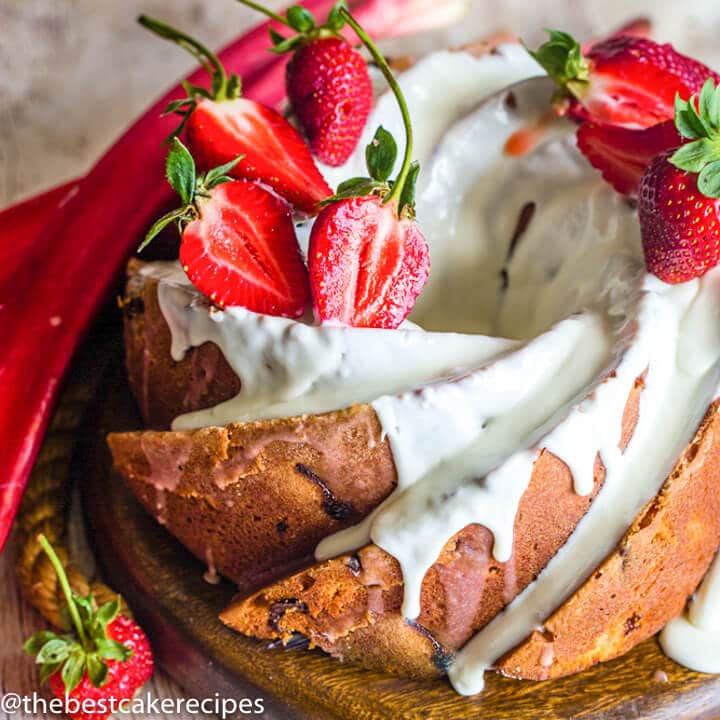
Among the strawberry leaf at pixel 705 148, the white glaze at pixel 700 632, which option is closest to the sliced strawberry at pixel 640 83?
the strawberry leaf at pixel 705 148

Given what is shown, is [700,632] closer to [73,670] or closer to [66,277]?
[73,670]

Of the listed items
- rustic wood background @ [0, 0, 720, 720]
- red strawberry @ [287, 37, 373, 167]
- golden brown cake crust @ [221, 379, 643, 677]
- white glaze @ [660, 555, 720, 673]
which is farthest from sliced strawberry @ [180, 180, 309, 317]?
rustic wood background @ [0, 0, 720, 720]

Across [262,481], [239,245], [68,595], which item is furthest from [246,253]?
[68,595]

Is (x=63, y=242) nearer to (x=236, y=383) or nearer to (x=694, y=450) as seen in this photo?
(x=236, y=383)

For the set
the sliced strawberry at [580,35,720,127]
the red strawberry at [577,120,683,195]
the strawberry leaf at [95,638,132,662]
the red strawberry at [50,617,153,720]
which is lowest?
the red strawberry at [50,617,153,720]

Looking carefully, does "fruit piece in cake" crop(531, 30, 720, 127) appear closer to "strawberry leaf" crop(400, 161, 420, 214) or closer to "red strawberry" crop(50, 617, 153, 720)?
"strawberry leaf" crop(400, 161, 420, 214)

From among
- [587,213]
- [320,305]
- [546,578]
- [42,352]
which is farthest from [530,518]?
[42,352]

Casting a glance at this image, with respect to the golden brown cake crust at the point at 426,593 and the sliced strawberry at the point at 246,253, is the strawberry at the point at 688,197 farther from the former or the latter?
the sliced strawberry at the point at 246,253
